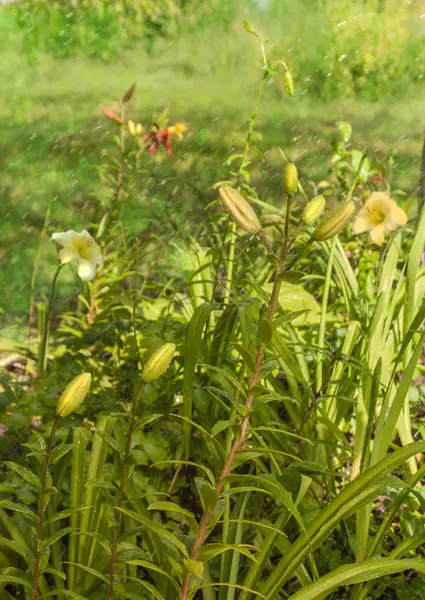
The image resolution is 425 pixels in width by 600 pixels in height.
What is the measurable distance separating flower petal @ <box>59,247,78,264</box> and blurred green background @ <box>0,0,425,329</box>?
1707mm

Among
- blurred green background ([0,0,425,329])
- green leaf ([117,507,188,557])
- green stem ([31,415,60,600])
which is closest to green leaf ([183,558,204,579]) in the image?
green leaf ([117,507,188,557])

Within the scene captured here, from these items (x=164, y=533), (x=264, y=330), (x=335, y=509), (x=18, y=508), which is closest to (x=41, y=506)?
(x=18, y=508)

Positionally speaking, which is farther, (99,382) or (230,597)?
(99,382)

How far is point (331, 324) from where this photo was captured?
95.7 inches

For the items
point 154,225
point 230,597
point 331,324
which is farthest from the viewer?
point 154,225

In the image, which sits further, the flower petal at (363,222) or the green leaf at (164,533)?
the flower petal at (363,222)

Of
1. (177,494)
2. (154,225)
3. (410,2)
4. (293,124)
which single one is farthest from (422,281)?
(410,2)

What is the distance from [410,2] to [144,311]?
12.7 ft

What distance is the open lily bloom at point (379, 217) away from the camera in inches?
86.1

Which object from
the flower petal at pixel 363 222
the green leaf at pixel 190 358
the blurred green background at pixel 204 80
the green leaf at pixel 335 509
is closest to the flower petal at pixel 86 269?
the green leaf at pixel 190 358

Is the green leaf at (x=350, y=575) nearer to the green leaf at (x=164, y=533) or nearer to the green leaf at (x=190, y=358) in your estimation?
the green leaf at (x=164, y=533)

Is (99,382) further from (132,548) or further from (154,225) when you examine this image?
(154,225)

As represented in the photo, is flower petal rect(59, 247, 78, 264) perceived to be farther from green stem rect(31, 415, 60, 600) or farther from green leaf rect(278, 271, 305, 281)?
green leaf rect(278, 271, 305, 281)

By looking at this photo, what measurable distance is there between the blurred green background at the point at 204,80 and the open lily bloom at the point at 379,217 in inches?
60.1
